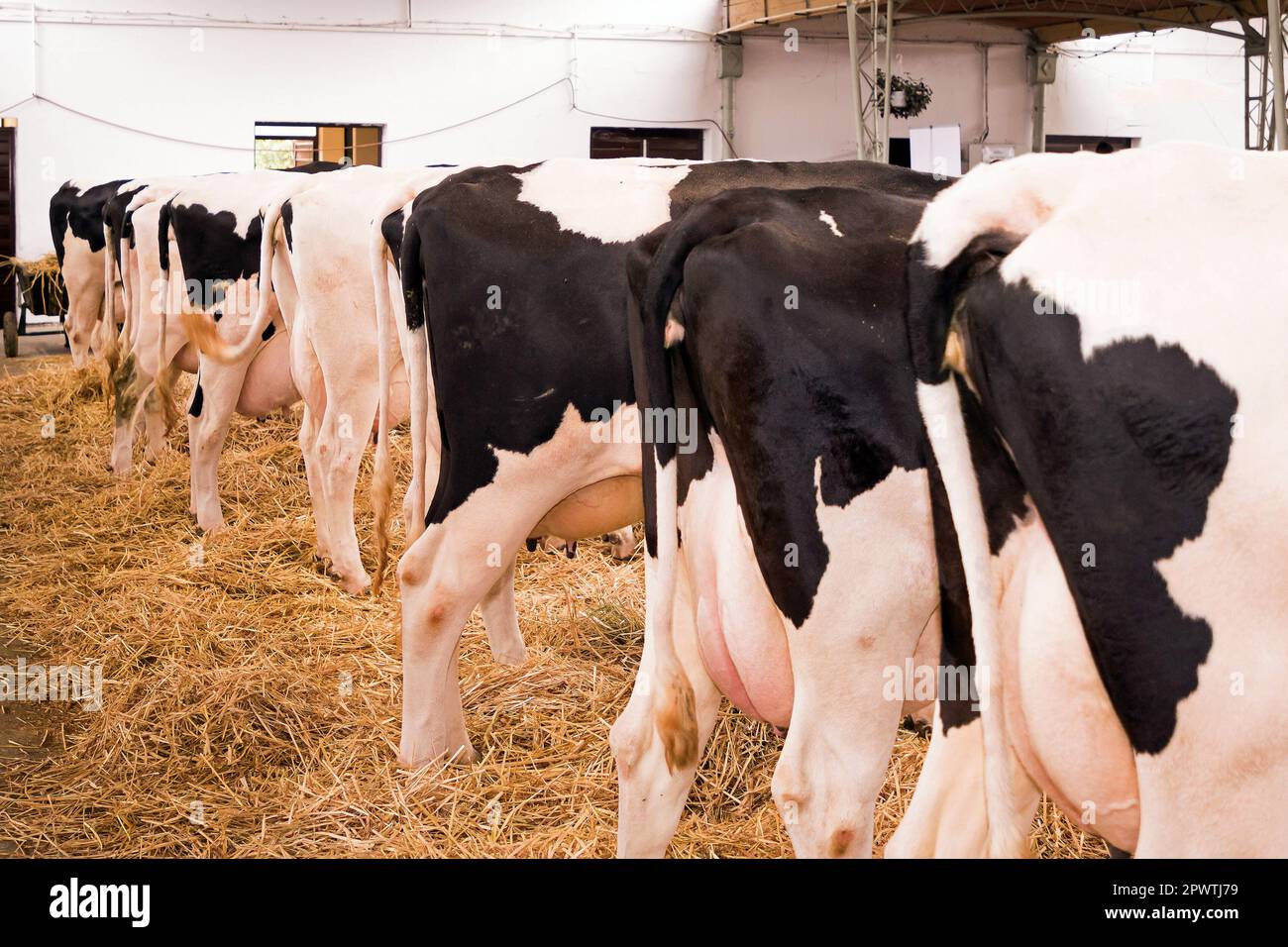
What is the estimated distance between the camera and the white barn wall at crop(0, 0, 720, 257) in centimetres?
1608

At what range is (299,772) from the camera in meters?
3.72

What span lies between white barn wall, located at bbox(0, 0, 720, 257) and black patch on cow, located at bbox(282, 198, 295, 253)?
11785 millimetres

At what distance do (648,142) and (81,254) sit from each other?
10039 millimetres

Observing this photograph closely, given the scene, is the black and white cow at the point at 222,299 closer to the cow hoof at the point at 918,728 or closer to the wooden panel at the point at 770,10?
the cow hoof at the point at 918,728

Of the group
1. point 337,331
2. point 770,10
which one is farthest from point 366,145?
point 337,331

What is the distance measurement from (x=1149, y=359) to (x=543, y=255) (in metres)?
1.88

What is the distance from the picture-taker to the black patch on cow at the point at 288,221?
528cm

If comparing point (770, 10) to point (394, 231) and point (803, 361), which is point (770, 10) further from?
point (803, 361)

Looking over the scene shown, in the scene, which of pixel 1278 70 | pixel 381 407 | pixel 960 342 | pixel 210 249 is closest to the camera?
pixel 960 342

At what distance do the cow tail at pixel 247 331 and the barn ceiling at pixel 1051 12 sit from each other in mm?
A: 10561

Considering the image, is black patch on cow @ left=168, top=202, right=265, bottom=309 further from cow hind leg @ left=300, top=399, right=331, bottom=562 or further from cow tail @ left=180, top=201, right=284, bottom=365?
cow hind leg @ left=300, top=399, right=331, bottom=562

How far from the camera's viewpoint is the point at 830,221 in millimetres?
2238
